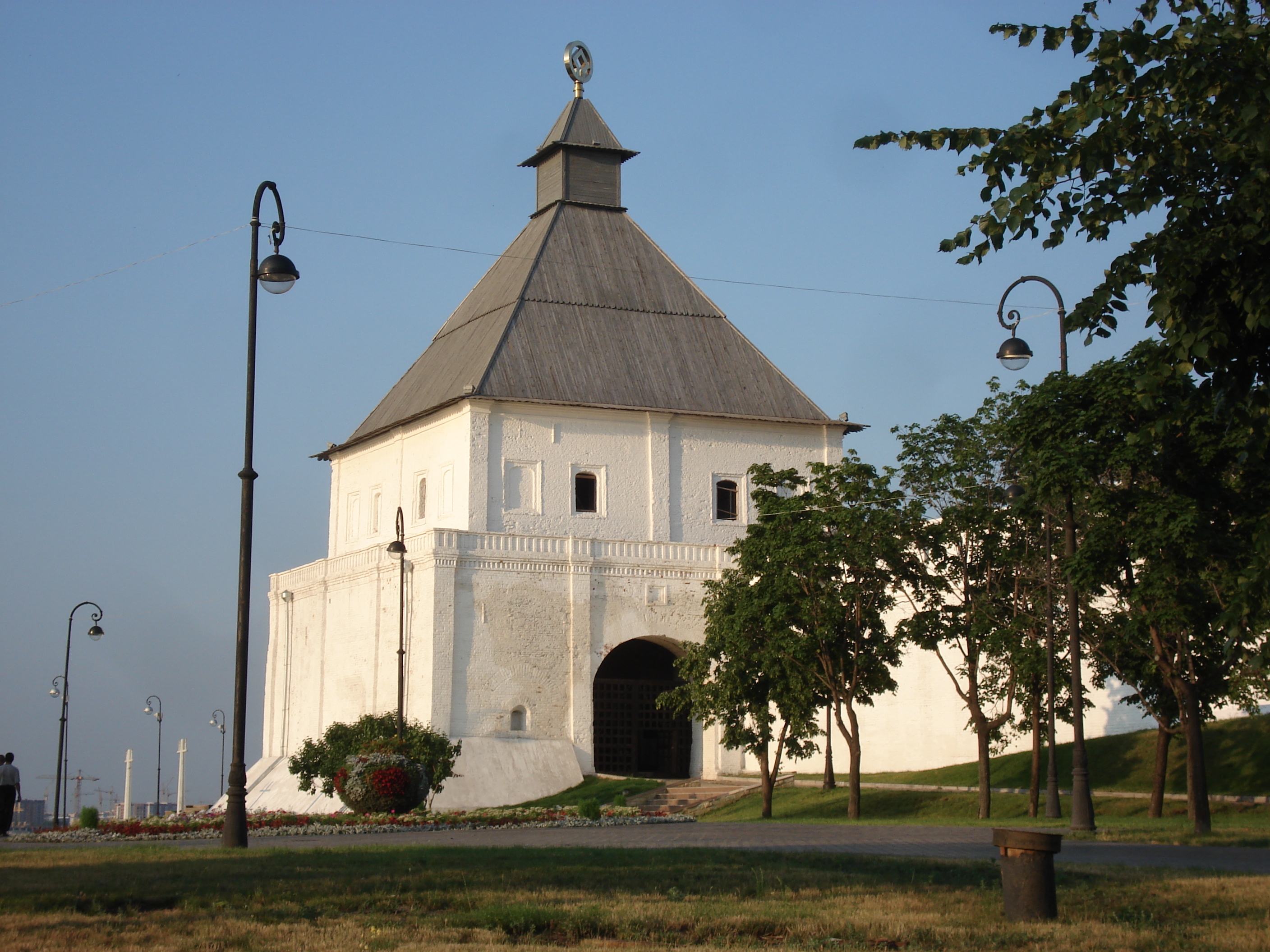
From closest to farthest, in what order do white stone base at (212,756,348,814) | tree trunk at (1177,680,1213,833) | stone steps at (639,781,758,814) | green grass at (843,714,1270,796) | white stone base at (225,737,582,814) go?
1. tree trunk at (1177,680,1213,833)
2. green grass at (843,714,1270,796)
3. stone steps at (639,781,758,814)
4. white stone base at (225,737,582,814)
5. white stone base at (212,756,348,814)

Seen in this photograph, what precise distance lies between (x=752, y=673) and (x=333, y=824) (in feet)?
29.9

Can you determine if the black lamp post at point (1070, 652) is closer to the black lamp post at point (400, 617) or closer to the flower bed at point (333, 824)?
the flower bed at point (333, 824)

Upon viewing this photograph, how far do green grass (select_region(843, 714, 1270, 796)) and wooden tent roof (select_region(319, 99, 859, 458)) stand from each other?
13.7 meters

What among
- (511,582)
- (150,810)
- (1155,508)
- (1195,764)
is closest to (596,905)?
(1155,508)

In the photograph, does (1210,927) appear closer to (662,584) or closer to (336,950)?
(336,950)

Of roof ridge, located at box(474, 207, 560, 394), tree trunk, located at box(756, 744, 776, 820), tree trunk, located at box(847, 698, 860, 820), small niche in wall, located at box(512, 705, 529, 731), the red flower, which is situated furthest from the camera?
roof ridge, located at box(474, 207, 560, 394)

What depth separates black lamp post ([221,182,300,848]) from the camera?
1692cm

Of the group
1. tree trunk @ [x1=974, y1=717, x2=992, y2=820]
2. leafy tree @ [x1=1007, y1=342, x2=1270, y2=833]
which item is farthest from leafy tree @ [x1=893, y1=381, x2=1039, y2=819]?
leafy tree @ [x1=1007, y1=342, x2=1270, y2=833]

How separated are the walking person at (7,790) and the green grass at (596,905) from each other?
26.4 ft

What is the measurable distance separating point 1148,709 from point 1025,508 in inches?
222

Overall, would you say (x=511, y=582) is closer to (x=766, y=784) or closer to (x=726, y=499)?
(x=726, y=499)

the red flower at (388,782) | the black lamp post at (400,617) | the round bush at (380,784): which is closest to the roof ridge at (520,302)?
the black lamp post at (400,617)

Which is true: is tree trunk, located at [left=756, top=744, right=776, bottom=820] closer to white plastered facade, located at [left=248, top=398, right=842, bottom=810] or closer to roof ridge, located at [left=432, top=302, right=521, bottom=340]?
white plastered facade, located at [left=248, top=398, right=842, bottom=810]

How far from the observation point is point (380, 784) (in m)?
26.5
